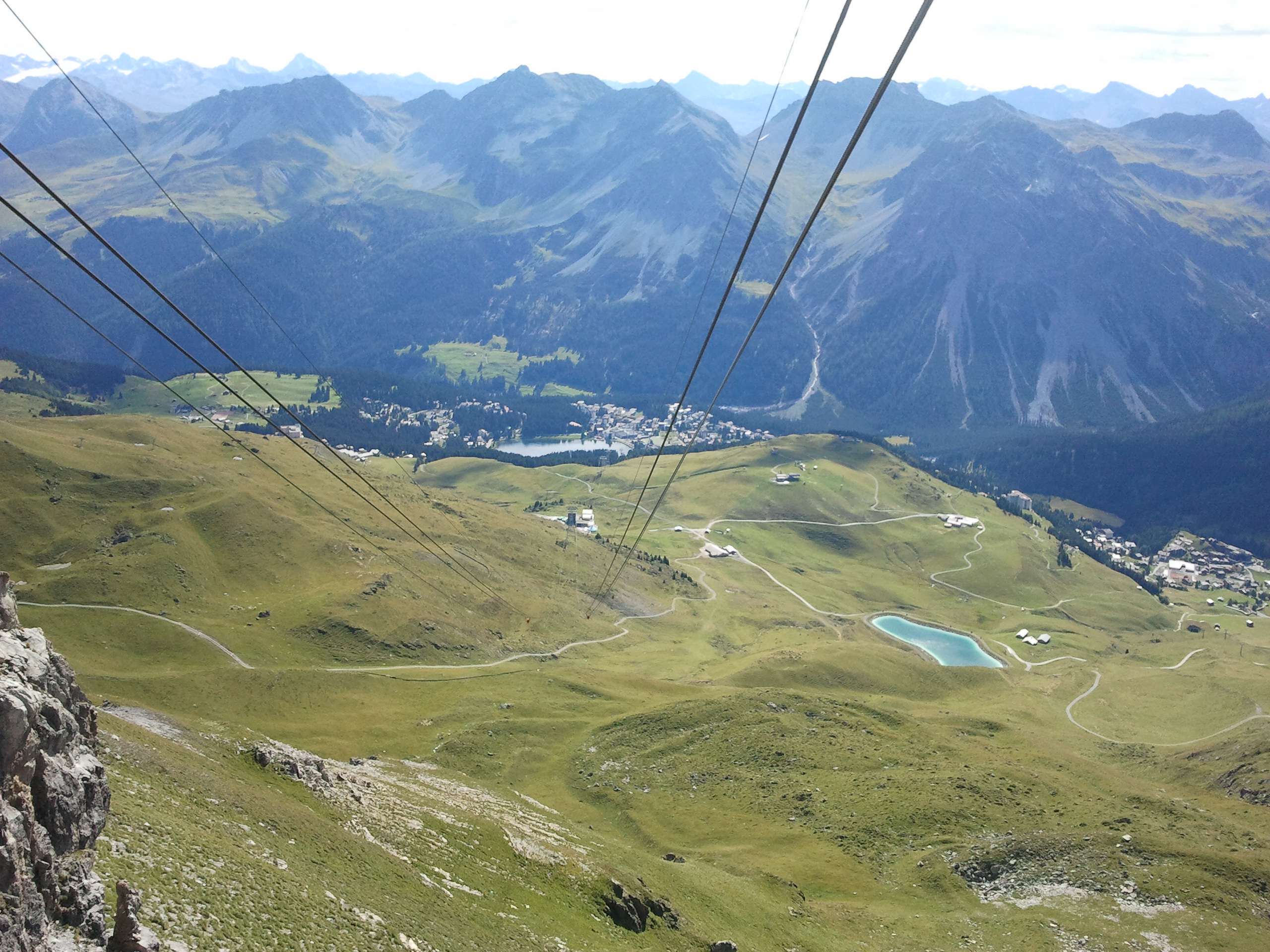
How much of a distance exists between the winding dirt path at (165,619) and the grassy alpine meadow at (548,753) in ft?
2.78

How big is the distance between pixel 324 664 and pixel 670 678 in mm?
51109

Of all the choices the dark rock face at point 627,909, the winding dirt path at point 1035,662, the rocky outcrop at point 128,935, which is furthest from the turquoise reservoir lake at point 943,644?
the rocky outcrop at point 128,935

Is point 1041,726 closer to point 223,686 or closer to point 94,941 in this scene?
point 223,686

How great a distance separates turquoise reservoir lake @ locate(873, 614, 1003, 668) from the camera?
6973 inches

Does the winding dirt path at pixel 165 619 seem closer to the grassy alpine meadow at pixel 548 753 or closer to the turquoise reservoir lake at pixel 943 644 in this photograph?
the grassy alpine meadow at pixel 548 753

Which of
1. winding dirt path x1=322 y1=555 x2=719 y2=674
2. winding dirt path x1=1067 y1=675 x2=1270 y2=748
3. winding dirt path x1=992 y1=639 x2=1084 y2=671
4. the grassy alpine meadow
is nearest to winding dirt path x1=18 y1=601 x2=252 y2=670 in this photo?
the grassy alpine meadow

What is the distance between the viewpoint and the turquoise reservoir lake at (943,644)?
177m

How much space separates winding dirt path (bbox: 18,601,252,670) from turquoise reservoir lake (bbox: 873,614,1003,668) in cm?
13722

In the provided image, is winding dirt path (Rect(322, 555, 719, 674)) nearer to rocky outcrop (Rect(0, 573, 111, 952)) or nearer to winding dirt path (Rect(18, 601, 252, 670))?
winding dirt path (Rect(18, 601, 252, 670))

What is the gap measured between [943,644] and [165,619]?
523 feet

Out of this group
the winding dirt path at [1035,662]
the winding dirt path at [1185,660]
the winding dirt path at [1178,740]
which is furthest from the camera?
the winding dirt path at [1185,660]

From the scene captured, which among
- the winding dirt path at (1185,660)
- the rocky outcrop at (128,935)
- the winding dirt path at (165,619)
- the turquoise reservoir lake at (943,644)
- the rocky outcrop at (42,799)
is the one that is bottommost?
the turquoise reservoir lake at (943,644)

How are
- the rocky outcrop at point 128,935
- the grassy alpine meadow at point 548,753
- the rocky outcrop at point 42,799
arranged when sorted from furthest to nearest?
the grassy alpine meadow at point 548,753, the rocky outcrop at point 128,935, the rocky outcrop at point 42,799

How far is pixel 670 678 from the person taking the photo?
415 feet
